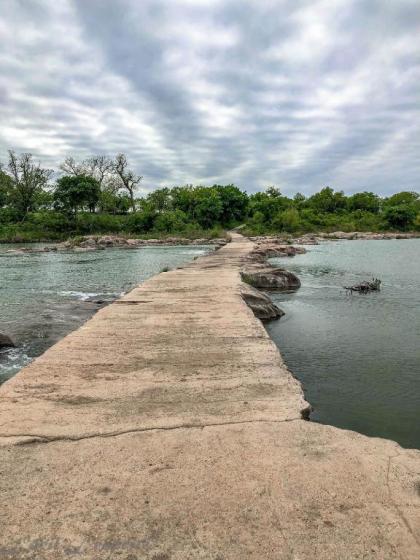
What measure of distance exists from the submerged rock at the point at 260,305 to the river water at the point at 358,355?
0.85 ft

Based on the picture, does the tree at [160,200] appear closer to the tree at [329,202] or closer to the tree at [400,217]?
the tree at [329,202]

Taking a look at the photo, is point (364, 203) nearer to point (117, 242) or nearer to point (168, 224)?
point (168, 224)

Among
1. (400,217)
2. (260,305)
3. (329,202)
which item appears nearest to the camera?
(260,305)

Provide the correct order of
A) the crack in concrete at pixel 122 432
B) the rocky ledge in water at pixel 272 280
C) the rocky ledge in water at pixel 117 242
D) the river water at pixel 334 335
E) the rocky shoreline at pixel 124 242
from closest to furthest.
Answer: the crack in concrete at pixel 122 432 → the river water at pixel 334 335 → the rocky ledge in water at pixel 272 280 → the rocky shoreline at pixel 124 242 → the rocky ledge in water at pixel 117 242

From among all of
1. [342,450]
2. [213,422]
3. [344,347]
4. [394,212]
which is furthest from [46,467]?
[394,212]

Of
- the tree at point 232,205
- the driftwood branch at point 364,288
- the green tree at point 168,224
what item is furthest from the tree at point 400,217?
the driftwood branch at point 364,288

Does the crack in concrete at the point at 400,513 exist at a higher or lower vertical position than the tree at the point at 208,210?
lower

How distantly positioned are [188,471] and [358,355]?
164 inches

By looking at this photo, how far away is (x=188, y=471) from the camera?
225 cm

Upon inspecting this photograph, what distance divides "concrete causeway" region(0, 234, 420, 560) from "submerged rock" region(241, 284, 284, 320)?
157 inches

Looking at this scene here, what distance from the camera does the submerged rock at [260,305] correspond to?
798 centimetres

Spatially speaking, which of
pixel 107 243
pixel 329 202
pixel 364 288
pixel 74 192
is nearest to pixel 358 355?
pixel 364 288

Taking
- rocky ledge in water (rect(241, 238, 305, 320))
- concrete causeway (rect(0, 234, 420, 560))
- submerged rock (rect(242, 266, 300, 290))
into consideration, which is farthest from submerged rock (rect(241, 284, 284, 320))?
concrete causeway (rect(0, 234, 420, 560))

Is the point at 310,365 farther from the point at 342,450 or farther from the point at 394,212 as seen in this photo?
the point at 394,212
